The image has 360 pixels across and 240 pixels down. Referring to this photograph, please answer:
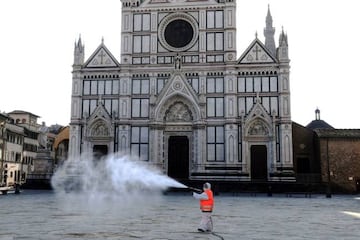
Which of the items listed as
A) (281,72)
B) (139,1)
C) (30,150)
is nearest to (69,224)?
(281,72)

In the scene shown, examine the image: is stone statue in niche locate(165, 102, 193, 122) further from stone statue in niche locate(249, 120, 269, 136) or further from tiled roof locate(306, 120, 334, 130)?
tiled roof locate(306, 120, 334, 130)

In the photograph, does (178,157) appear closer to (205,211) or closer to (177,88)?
(177,88)

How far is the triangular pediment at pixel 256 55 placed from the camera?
42500 mm

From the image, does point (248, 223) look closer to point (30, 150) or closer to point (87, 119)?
point (87, 119)

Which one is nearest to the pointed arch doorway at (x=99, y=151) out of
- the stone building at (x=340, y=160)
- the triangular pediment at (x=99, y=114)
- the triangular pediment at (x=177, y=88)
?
the triangular pediment at (x=99, y=114)

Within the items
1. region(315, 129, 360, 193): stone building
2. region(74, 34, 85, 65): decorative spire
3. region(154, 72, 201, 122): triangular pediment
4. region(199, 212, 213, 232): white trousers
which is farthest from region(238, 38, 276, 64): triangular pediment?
region(199, 212, 213, 232): white trousers

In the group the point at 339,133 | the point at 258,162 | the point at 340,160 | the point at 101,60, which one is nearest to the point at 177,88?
the point at 101,60

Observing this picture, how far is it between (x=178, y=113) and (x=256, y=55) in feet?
32.6

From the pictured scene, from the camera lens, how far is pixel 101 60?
45.0m

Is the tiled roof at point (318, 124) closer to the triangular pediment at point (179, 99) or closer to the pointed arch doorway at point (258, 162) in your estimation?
the pointed arch doorway at point (258, 162)

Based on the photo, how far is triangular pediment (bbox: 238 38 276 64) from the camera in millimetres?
42500

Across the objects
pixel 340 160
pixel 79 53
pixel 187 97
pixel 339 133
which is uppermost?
pixel 79 53

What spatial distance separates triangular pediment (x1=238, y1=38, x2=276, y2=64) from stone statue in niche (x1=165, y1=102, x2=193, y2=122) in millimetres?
7375

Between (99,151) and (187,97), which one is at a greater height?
(187,97)
